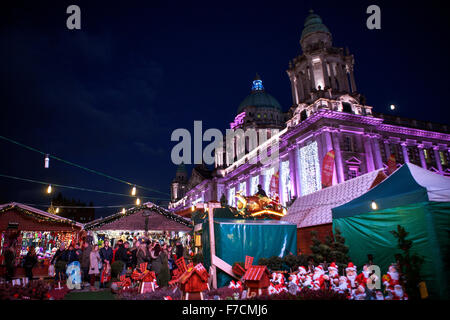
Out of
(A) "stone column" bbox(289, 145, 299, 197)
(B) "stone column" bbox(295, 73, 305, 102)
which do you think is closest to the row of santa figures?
(A) "stone column" bbox(289, 145, 299, 197)

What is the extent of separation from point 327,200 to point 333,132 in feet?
58.9

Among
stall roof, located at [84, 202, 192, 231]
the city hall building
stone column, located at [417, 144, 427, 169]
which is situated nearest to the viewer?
stall roof, located at [84, 202, 192, 231]

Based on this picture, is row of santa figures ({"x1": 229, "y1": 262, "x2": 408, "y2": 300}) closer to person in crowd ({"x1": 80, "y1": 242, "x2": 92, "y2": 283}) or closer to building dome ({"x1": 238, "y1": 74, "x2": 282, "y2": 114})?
person in crowd ({"x1": 80, "y1": 242, "x2": 92, "y2": 283})

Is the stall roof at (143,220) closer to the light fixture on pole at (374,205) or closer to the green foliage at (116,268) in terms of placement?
the green foliage at (116,268)

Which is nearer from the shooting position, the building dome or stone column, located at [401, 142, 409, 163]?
stone column, located at [401, 142, 409, 163]

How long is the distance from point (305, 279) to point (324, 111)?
85.6 ft

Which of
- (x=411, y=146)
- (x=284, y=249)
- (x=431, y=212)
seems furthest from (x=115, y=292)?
(x=411, y=146)

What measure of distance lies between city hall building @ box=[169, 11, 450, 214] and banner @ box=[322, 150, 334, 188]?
3.55ft

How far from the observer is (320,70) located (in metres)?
37.2

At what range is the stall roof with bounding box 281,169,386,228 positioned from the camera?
13.3 meters

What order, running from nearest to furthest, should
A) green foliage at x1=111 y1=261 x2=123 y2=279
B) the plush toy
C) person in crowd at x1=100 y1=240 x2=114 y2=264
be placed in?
1. the plush toy
2. green foliage at x1=111 y1=261 x2=123 y2=279
3. person in crowd at x1=100 y1=240 x2=114 y2=264

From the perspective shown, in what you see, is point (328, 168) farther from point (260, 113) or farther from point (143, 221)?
point (260, 113)

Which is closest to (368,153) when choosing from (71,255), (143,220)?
(143,220)
